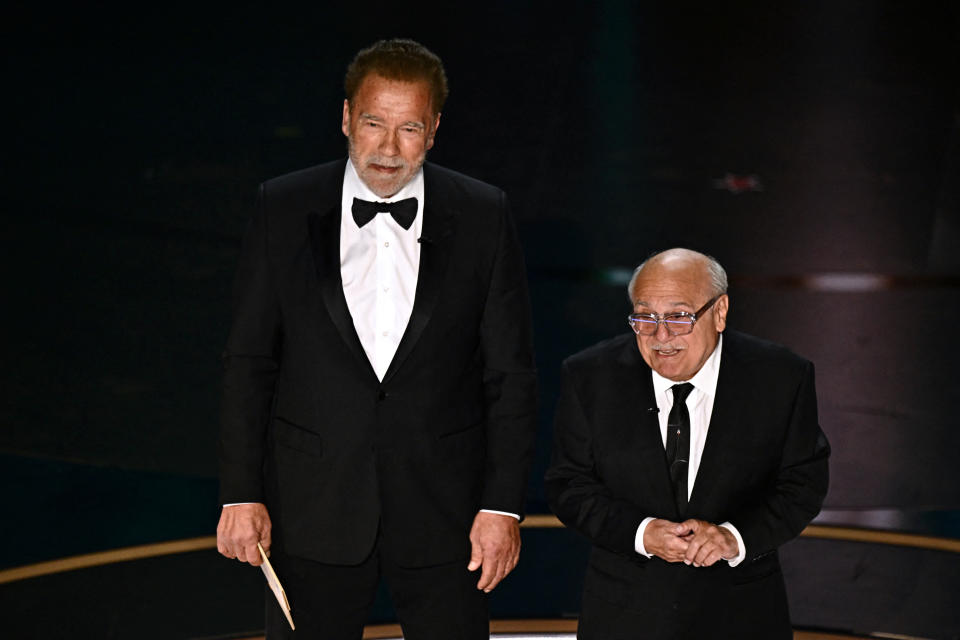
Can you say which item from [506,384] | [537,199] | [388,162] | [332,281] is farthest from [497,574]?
[537,199]

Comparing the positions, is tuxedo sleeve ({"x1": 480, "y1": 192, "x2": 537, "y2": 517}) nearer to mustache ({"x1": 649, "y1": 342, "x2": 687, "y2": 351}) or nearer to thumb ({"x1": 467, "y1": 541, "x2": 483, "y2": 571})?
thumb ({"x1": 467, "y1": 541, "x2": 483, "y2": 571})

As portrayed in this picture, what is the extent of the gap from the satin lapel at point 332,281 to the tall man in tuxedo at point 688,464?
543 mm

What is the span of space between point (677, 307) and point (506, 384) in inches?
16.0

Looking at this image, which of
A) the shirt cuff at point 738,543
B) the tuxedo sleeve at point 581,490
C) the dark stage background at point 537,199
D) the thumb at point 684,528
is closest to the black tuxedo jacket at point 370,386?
the tuxedo sleeve at point 581,490

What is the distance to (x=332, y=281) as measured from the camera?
3352mm

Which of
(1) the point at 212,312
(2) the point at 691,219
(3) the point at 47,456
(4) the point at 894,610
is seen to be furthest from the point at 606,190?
(4) the point at 894,610

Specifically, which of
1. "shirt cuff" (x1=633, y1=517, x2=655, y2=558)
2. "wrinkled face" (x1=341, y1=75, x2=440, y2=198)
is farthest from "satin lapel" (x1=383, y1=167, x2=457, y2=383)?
"shirt cuff" (x1=633, y1=517, x2=655, y2=558)

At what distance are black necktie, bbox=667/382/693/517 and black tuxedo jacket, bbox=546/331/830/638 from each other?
0.03 metres

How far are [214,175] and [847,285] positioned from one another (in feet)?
13.1

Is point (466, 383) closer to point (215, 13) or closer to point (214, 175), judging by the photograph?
point (214, 175)

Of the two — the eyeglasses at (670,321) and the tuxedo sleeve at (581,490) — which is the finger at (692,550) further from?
the eyeglasses at (670,321)

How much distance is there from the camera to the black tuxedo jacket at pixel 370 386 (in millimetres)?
3381

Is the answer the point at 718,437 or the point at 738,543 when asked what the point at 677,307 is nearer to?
the point at 718,437

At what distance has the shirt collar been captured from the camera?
352 cm
